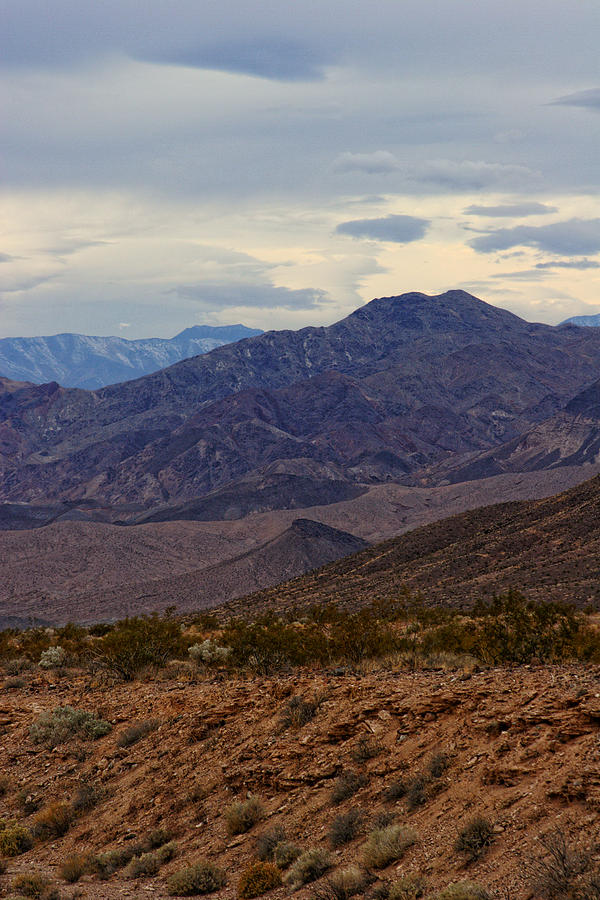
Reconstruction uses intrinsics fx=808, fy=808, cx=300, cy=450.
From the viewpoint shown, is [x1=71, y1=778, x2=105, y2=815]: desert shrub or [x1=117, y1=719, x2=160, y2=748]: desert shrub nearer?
[x1=71, y1=778, x2=105, y2=815]: desert shrub

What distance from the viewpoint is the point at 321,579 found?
52812 millimetres

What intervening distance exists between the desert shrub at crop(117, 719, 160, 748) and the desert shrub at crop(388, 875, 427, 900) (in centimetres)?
696

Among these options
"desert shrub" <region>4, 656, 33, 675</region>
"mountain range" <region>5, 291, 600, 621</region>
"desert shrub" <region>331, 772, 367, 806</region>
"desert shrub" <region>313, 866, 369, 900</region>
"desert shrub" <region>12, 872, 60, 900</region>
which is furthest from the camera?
"mountain range" <region>5, 291, 600, 621</region>

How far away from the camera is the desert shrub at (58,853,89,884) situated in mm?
10203

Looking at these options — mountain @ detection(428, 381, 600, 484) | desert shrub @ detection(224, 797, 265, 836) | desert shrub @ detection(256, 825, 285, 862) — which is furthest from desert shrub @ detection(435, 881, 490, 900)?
mountain @ detection(428, 381, 600, 484)

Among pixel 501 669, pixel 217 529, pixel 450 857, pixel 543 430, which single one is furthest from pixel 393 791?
pixel 543 430

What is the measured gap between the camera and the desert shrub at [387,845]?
8203 millimetres

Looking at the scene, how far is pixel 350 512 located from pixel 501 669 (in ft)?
355

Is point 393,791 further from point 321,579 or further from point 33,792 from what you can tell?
point 321,579

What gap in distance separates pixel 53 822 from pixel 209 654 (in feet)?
23.0

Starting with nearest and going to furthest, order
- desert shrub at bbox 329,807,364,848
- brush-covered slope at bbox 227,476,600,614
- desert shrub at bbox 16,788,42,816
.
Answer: desert shrub at bbox 329,807,364,848, desert shrub at bbox 16,788,42,816, brush-covered slope at bbox 227,476,600,614

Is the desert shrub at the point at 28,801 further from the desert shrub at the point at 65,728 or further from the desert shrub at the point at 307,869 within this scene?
the desert shrub at the point at 307,869

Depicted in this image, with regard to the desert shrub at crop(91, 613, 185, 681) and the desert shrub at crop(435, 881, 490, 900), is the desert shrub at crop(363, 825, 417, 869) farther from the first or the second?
the desert shrub at crop(91, 613, 185, 681)

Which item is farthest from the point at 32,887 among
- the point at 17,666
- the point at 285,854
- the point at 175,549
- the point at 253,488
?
the point at 253,488
